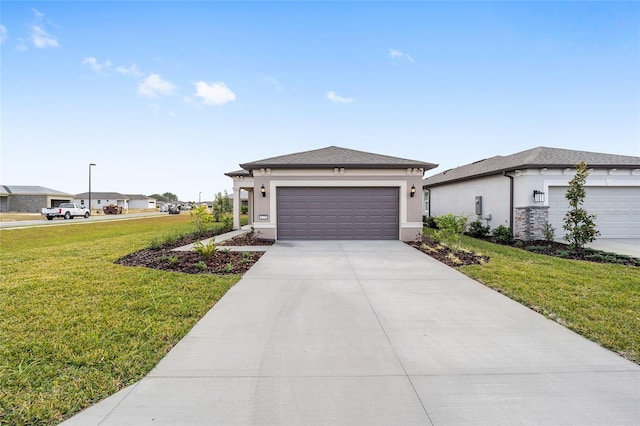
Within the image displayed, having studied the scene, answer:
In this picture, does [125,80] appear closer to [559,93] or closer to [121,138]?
[121,138]

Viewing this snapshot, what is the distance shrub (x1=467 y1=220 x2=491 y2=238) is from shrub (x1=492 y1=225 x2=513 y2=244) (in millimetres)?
896

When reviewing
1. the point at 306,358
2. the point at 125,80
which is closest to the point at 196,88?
the point at 125,80

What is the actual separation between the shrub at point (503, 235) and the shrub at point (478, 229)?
0.90m

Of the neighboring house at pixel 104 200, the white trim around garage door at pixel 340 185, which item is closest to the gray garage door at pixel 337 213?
the white trim around garage door at pixel 340 185

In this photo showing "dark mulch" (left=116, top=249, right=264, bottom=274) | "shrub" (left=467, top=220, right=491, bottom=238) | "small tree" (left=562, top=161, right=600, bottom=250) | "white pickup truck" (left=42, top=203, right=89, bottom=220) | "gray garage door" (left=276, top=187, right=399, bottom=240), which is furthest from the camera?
"white pickup truck" (left=42, top=203, right=89, bottom=220)

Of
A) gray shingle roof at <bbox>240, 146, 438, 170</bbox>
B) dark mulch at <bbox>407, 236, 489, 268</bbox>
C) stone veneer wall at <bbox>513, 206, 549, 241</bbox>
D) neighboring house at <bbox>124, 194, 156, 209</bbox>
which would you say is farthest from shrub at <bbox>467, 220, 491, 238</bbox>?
neighboring house at <bbox>124, 194, 156, 209</bbox>

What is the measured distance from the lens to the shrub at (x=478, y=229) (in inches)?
488

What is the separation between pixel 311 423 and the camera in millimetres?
1956

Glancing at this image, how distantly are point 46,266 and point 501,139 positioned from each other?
21.7 metres

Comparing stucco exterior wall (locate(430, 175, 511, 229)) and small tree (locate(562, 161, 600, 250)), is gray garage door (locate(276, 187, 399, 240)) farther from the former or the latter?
small tree (locate(562, 161, 600, 250))

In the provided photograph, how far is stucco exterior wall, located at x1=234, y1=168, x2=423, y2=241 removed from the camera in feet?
34.8

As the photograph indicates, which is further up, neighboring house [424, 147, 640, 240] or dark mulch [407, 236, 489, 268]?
neighboring house [424, 147, 640, 240]

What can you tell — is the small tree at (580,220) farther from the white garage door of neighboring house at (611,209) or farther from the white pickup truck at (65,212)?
the white pickup truck at (65,212)

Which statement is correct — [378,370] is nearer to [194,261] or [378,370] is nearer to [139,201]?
[194,261]
